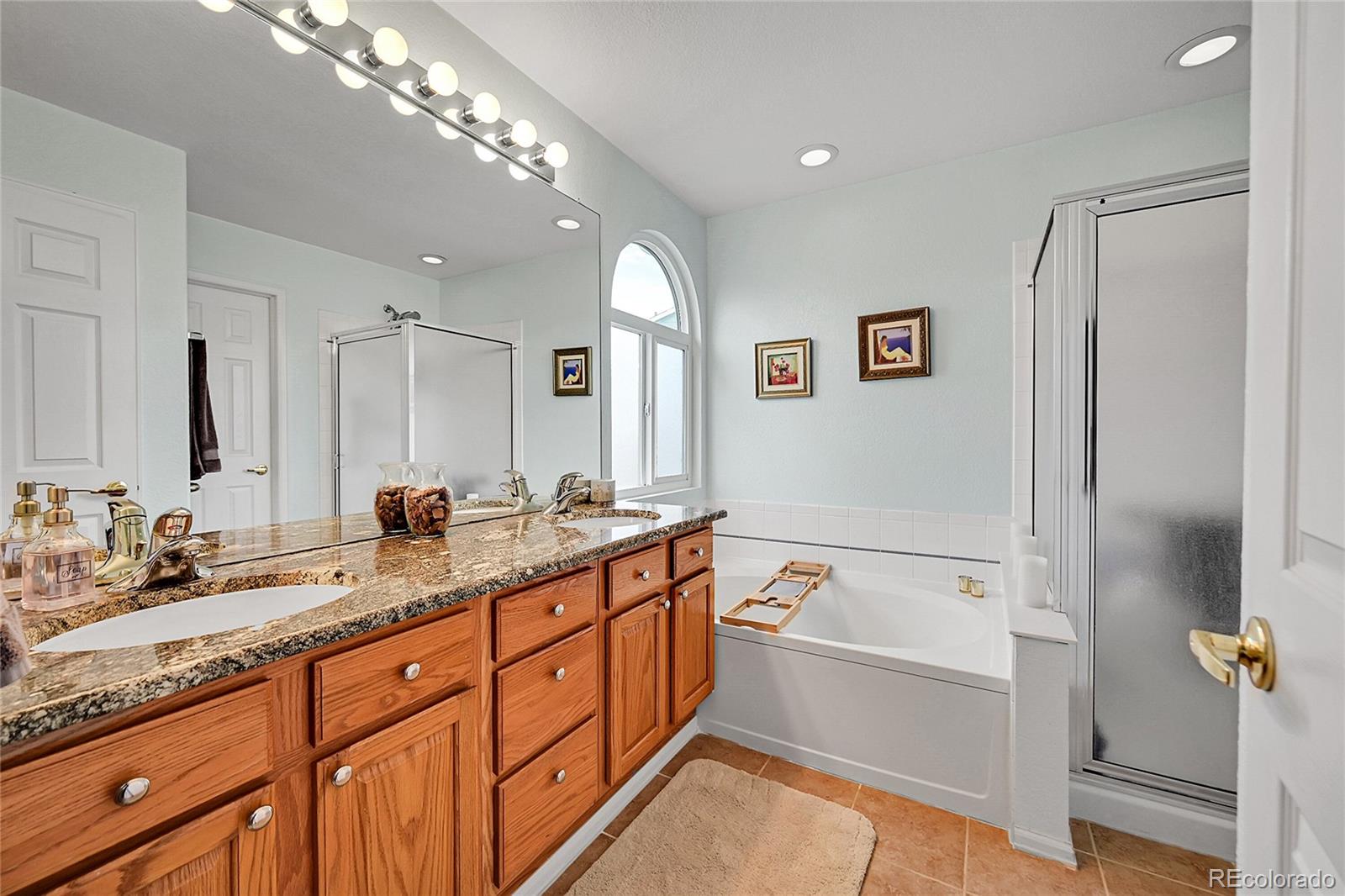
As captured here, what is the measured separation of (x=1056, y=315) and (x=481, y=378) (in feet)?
6.18

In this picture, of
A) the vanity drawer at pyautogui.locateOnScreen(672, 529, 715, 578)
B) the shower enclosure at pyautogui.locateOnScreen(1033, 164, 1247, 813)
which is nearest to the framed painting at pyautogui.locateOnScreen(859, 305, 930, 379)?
the shower enclosure at pyautogui.locateOnScreen(1033, 164, 1247, 813)

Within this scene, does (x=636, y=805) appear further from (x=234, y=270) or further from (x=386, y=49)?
(x=386, y=49)

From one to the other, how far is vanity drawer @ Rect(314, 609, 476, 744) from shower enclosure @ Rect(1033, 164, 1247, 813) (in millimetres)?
1800

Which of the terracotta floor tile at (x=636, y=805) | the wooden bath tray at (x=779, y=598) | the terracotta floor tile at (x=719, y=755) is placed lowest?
the terracotta floor tile at (x=719, y=755)

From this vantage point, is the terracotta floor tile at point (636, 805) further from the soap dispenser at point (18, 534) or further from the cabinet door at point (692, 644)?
the soap dispenser at point (18, 534)

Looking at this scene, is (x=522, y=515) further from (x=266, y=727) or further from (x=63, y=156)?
(x=63, y=156)

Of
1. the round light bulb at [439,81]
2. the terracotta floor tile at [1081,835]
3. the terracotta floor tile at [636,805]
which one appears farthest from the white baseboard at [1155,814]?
the round light bulb at [439,81]

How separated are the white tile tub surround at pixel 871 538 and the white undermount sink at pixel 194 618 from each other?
2413 mm

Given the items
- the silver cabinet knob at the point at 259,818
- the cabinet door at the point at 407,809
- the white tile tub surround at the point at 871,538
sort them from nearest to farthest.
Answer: the silver cabinet knob at the point at 259,818 → the cabinet door at the point at 407,809 → the white tile tub surround at the point at 871,538

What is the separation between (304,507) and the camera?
1367mm

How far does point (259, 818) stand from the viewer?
0.77 metres

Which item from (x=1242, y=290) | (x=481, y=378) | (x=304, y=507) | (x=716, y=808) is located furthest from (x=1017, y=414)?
(x=304, y=507)

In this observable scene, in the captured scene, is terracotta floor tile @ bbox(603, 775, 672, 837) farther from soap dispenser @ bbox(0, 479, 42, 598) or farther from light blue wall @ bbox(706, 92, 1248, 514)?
light blue wall @ bbox(706, 92, 1248, 514)

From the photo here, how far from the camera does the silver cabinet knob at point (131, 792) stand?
0.64m
